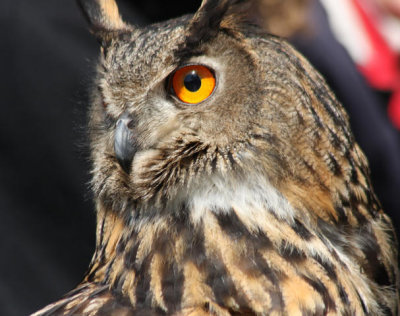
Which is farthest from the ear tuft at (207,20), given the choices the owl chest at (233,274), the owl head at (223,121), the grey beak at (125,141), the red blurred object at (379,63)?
the red blurred object at (379,63)

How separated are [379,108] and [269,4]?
2.34ft

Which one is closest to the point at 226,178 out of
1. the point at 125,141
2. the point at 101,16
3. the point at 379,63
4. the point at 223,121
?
the point at 223,121

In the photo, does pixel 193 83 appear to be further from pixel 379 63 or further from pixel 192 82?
pixel 379 63

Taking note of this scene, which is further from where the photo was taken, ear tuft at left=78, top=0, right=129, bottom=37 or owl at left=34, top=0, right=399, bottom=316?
ear tuft at left=78, top=0, right=129, bottom=37

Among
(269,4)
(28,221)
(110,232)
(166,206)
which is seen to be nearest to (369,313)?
(166,206)

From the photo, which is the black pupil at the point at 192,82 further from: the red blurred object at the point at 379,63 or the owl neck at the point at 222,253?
the red blurred object at the point at 379,63

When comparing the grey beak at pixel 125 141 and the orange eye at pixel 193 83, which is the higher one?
the orange eye at pixel 193 83

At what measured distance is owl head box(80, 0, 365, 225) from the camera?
100 cm

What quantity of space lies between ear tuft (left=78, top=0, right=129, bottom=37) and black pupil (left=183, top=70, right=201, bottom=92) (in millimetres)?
279

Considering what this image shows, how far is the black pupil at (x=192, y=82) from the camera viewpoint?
1.00m

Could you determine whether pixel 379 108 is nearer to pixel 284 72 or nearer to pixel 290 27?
pixel 290 27

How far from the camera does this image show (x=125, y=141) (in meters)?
1.04

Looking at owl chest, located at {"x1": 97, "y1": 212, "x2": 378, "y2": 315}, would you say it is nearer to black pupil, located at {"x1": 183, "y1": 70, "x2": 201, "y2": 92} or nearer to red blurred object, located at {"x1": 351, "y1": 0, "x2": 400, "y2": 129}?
black pupil, located at {"x1": 183, "y1": 70, "x2": 201, "y2": 92}

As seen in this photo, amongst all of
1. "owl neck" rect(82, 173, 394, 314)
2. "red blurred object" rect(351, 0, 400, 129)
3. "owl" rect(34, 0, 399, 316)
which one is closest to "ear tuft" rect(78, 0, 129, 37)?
"owl" rect(34, 0, 399, 316)
